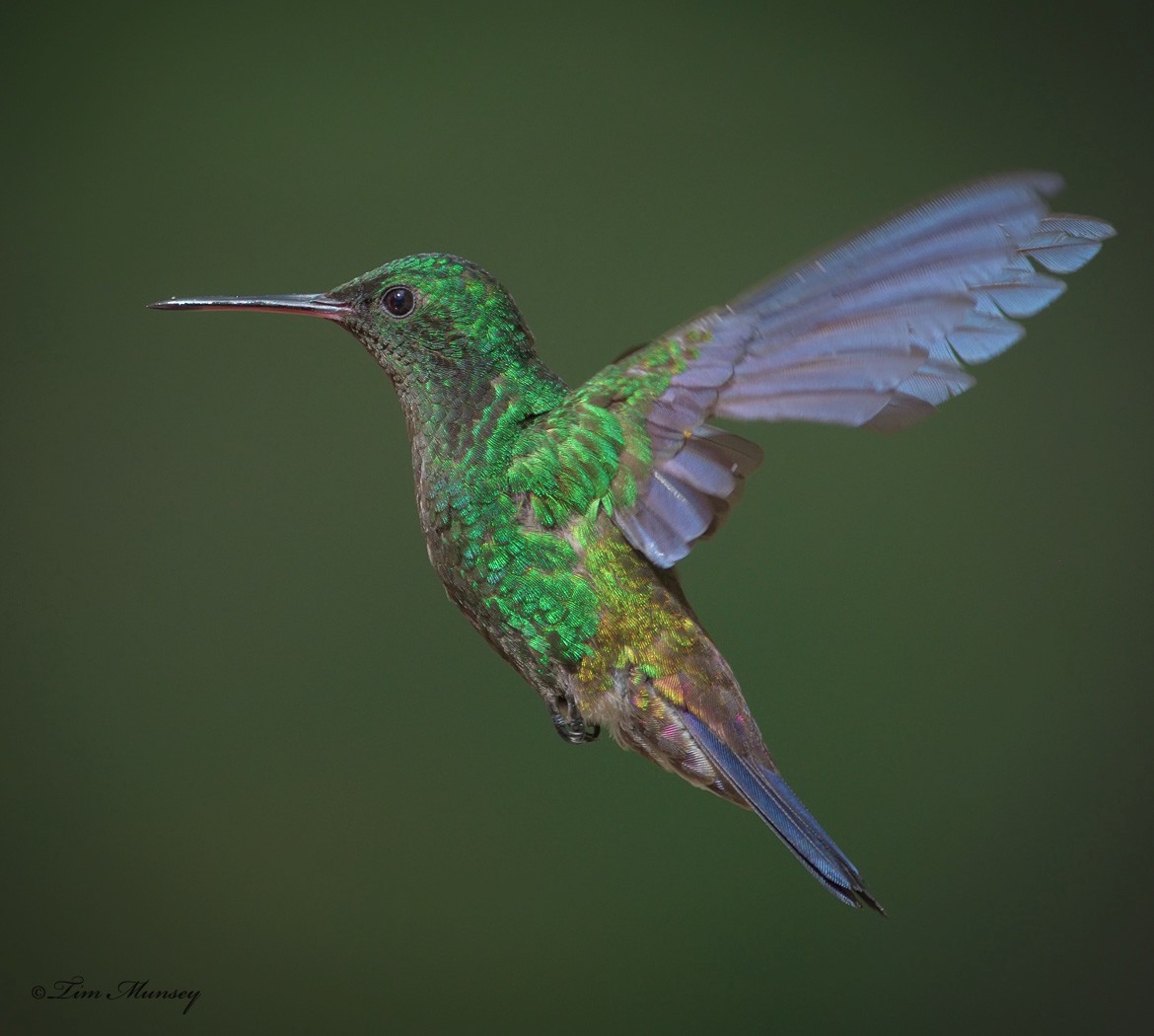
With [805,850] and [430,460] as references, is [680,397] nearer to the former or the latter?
[430,460]

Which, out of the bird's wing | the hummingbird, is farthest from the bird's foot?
the bird's wing

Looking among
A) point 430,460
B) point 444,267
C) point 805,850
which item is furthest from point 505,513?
point 805,850

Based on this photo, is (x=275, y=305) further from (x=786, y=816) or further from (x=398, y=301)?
(x=786, y=816)

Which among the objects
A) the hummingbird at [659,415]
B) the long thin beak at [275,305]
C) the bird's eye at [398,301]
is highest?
the long thin beak at [275,305]

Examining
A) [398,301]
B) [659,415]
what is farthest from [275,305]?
[659,415]

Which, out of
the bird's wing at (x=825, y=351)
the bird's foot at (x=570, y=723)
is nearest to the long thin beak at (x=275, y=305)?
the bird's wing at (x=825, y=351)

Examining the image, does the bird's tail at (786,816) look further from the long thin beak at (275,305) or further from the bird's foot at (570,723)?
the long thin beak at (275,305)
